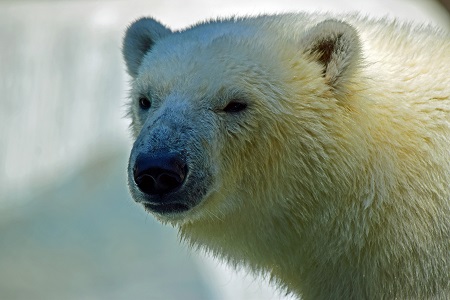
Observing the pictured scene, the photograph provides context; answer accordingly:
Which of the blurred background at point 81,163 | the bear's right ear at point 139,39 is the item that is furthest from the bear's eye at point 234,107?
the blurred background at point 81,163

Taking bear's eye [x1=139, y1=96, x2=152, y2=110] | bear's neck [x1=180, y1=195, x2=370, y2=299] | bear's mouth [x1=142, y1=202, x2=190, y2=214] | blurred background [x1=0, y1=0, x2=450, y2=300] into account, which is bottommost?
blurred background [x1=0, y1=0, x2=450, y2=300]

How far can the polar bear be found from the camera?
3.28 metres

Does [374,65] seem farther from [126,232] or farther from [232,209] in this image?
[126,232]

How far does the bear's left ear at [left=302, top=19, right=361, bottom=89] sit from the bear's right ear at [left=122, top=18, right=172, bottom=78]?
717 mm

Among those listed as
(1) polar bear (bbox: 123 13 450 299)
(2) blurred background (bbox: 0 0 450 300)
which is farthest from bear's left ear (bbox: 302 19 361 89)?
(2) blurred background (bbox: 0 0 450 300)

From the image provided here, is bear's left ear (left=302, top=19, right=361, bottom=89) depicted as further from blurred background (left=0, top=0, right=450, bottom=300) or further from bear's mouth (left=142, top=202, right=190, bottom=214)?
blurred background (left=0, top=0, right=450, bottom=300)

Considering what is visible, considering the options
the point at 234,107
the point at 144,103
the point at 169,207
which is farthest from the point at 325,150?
the point at 144,103

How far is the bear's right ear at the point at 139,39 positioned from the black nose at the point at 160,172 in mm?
869

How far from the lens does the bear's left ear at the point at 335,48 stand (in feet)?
10.8

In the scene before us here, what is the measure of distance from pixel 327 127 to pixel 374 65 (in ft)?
1.15

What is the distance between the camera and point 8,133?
7664 mm

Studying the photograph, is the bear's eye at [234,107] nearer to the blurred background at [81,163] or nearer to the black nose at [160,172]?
the black nose at [160,172]

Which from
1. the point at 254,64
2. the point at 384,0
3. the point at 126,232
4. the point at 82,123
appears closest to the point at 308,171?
the point at 254,64

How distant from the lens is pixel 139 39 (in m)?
3.81
